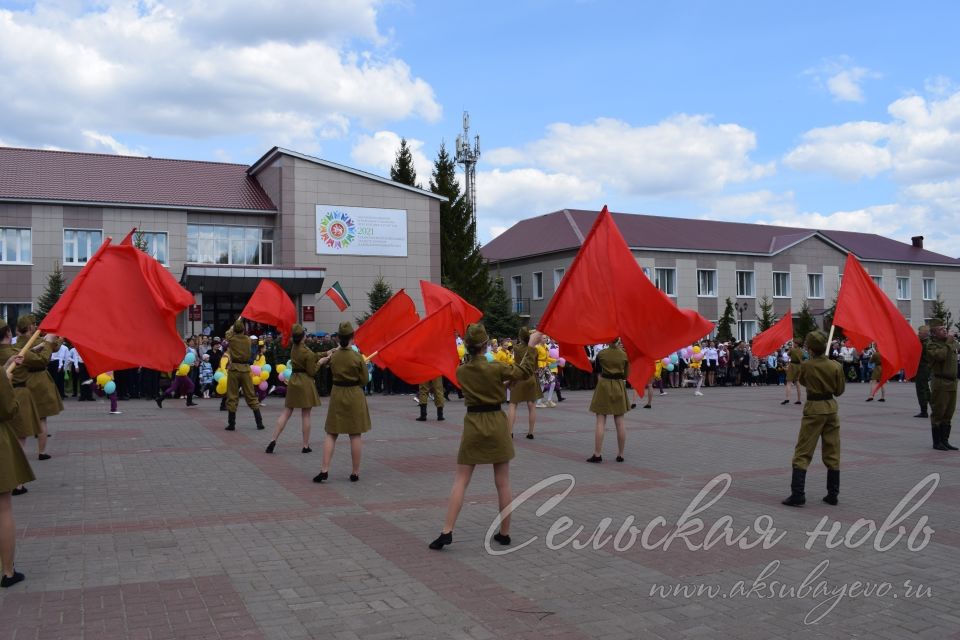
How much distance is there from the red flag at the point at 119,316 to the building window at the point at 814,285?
53206 mm

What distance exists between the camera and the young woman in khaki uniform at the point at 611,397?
11.3m

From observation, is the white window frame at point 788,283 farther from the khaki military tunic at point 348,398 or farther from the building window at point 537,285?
the khaki military tunic at point 348,398

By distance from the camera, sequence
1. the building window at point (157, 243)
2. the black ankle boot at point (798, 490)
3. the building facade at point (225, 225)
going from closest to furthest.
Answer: the black ankle boot at point (798, 490), the building facade at point (225, 225), the building window at point (157, 243)

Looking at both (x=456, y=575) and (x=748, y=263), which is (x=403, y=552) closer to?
(x=456, y=575)

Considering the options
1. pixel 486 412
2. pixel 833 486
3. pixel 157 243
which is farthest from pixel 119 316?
pixel 157 243

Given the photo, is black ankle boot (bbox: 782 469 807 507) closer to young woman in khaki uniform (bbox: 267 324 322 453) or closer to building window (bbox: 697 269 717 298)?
young woman in khaki uniform (bbox: 267 324 322 453)

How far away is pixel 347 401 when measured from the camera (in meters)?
9.63

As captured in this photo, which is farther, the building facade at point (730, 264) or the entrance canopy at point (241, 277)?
the building facade at point (730, 264)

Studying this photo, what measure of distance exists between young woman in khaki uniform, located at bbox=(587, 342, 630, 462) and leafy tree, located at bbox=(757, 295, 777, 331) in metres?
41.2

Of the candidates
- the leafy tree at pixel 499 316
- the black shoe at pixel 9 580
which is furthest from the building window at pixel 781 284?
the black shoe at pixel 9 580

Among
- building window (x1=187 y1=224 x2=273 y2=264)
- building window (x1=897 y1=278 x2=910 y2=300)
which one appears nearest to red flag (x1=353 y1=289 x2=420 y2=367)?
building window (x1=187 y1=224 x2=273 y2=264)

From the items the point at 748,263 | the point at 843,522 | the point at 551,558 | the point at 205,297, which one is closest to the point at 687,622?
the point at 551,558

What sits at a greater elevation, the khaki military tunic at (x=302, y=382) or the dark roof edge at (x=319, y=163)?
the dark roof edge at (x=319, y=163)

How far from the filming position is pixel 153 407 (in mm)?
19531
